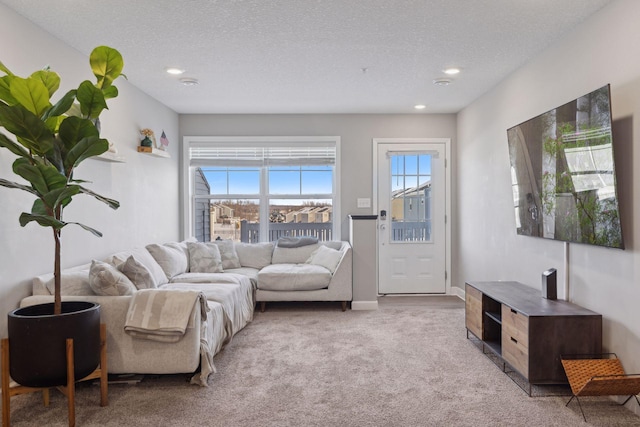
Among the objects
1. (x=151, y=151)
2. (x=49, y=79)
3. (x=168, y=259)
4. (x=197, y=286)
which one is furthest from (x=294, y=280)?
(x=49, y=79)

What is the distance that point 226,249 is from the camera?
5.62 m

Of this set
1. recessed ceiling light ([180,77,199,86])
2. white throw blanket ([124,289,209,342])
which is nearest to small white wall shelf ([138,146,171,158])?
recessed ceiling light ([180,77,199,86])

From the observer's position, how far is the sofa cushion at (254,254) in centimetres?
573

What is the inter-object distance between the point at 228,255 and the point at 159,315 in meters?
2.70

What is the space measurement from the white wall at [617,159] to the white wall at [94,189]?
11.8 feet

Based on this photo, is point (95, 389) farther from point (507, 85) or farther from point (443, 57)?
point (507, 85)

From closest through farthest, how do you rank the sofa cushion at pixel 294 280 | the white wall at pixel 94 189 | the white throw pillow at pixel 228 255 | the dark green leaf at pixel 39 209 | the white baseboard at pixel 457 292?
1. the dark green leaf at pixel 39 209
2. the white wall at pixel 94 189
3. the sofa cushion at pixel 294 280
4. the white throw pillow at pixel 228 255
5. the white baseboard at pixel 457 292

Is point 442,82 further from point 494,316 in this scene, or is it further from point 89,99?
point 89,99

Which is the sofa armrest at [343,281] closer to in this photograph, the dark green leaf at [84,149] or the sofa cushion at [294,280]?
the sofa cushion at [294,280]

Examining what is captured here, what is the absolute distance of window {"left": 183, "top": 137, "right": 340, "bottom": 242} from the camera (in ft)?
20.1

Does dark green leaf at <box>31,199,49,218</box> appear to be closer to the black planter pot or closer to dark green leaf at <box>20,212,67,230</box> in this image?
dark green leaf at <box>20,212,67,230</box>

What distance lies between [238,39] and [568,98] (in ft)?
7.79

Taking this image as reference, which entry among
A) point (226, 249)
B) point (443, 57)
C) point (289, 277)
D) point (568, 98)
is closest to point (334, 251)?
point (289, 277)

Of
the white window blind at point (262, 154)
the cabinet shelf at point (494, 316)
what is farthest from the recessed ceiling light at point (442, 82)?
the cabinet shelf at point (494, 316)
